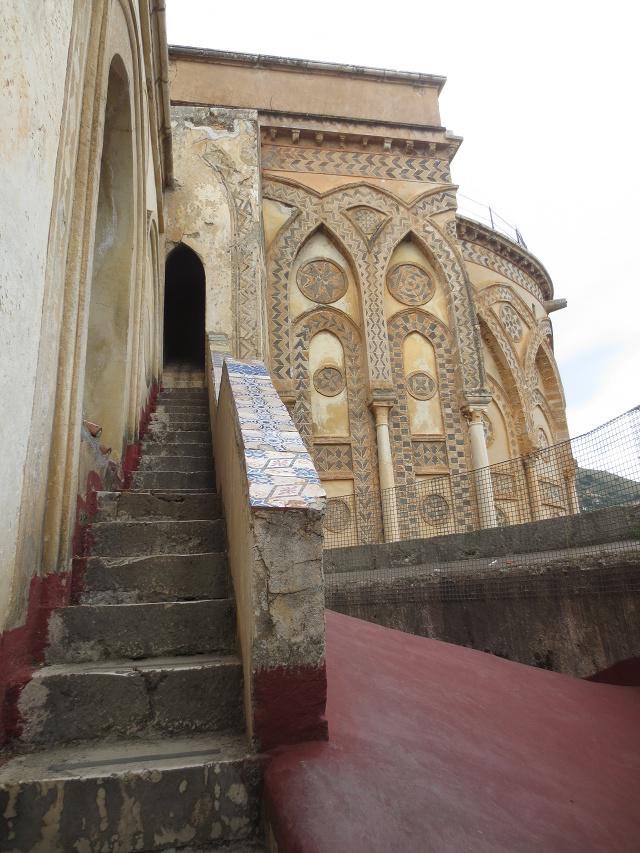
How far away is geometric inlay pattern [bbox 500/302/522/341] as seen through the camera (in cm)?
1502

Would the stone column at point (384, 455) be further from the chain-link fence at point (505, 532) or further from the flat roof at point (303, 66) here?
the flat roof at point (303, 66)

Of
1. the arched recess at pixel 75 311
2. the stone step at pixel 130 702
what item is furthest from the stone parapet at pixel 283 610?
the arched recess at pixel 75 311

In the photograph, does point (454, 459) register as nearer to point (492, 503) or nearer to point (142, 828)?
point (492, 503)

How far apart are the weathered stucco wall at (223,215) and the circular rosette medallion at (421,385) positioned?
13.0ft

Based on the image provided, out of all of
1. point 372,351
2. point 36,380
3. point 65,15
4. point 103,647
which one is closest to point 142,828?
point 103,647

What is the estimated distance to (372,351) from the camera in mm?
11375

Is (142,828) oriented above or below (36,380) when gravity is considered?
below

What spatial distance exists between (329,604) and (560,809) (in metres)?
4.45

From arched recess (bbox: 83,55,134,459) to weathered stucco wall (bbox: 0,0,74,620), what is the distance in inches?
81.6

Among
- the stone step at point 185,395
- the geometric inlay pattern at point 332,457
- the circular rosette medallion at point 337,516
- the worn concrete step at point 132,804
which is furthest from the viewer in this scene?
the geometric inlay pattern at point 332,457

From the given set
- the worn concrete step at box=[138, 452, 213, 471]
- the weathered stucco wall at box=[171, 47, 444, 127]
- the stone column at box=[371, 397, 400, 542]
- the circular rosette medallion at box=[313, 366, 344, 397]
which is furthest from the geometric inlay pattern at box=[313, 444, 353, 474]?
the weathered stucco wall at box=[171, 47, 444, 127]

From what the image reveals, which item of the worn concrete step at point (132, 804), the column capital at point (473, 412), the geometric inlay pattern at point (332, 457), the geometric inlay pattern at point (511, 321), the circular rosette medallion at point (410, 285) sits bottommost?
the worn concrete step at point (132, 804)

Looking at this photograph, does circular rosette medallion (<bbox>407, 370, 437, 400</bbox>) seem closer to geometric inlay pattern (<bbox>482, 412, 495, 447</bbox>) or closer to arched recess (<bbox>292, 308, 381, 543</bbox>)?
arched recess (<bbox>292, 308, 381, 543</bbox>)

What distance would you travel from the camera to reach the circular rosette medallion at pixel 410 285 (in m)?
12.0
